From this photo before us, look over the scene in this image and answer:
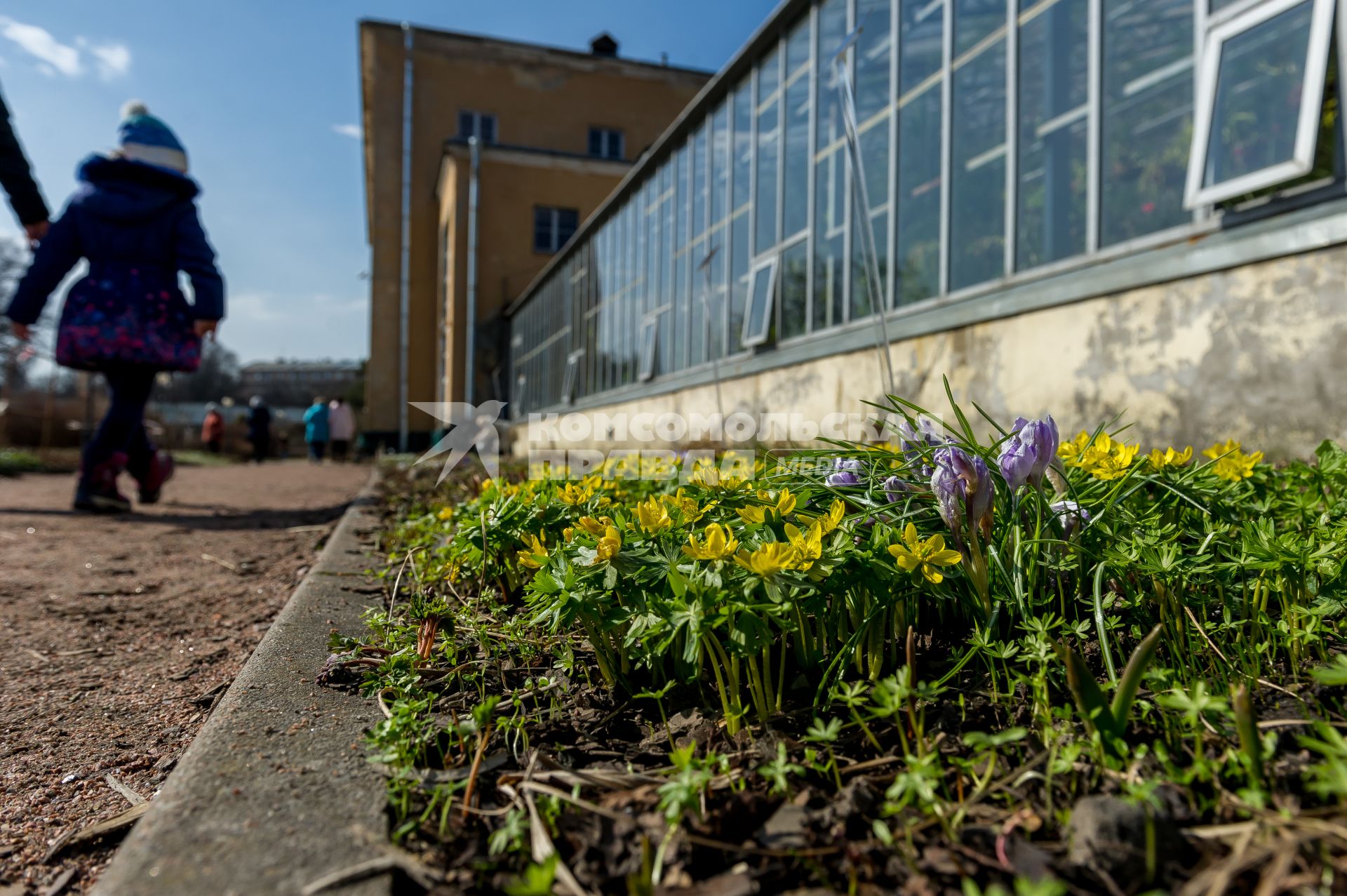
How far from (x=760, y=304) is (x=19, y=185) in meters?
5.04

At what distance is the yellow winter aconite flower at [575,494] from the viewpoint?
160 cm

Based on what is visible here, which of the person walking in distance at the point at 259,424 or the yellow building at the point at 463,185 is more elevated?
the yellow building at the point at 463,185

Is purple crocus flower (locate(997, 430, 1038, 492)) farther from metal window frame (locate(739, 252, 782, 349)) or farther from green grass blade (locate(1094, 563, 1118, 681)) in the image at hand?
metal window frame (locate(739, 252, 782, 349))

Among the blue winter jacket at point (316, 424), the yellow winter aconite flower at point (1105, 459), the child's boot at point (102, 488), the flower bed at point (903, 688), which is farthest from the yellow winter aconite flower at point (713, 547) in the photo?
the blue winter jacket at point (316, 424)

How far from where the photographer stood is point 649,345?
869 centimetres

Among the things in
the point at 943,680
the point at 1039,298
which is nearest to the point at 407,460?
the point at 1039,298

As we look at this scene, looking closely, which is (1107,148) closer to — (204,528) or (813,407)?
(813,407)

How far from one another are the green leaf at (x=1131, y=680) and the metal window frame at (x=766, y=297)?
509cm

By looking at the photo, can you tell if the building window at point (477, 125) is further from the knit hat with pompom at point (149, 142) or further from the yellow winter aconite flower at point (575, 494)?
the yellow winter aconite flower at point (575, 494)

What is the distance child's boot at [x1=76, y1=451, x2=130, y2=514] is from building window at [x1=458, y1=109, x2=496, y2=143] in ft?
53.0

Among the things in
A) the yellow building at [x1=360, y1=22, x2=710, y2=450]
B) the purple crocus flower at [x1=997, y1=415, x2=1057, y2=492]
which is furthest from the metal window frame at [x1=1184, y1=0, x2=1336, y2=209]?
the yellow building at [x1=360, y1=22, x2=710, y2=450]

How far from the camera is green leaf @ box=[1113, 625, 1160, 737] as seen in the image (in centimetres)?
77

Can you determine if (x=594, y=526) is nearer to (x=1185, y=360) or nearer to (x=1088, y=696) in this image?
(x=1088, y=696)

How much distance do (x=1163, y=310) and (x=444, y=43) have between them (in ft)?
65.9
